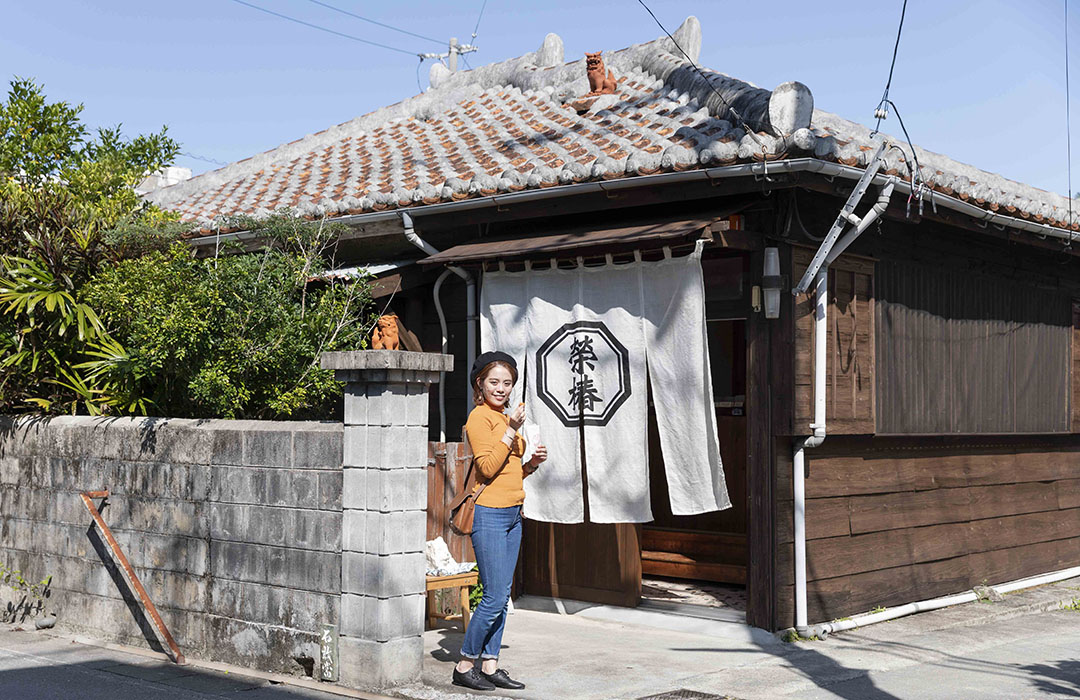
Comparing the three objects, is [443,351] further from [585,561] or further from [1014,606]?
[1014,606]

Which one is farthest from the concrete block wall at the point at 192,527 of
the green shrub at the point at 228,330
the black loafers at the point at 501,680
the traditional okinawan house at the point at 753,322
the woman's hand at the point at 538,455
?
the traditional okinawan house at the point at 753,322

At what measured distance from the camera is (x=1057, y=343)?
39.4 feet

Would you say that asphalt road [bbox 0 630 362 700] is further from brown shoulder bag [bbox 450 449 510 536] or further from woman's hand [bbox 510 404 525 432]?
woman's hand [bbox 510 404 525 432]

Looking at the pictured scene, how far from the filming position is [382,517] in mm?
6652

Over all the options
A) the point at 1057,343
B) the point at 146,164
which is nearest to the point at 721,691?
the point at 1057,343

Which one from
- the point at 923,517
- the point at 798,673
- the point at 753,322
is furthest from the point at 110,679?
the point at 923,517

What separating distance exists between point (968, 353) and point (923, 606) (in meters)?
2.52

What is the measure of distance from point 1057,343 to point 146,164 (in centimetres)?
1112

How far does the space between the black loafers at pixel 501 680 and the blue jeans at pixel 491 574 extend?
103mm

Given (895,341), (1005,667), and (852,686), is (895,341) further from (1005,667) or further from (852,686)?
(852,686)

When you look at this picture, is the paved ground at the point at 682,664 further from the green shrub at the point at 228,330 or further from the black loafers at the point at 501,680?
Answer: the green shrub at the point at 228,330

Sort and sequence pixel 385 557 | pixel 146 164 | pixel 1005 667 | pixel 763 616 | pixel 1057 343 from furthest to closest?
1. pixel 146 164
2. pixel 1057 343
3. pixel 763 616
4. pixel 1005 667
5. pixel 385 557

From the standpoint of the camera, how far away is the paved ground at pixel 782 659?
680 centimetres

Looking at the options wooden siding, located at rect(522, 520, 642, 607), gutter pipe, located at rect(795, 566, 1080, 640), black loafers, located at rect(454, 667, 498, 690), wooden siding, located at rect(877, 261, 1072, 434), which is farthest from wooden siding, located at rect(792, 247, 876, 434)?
black loafers, located at rect(454, 667, 498, 690)
